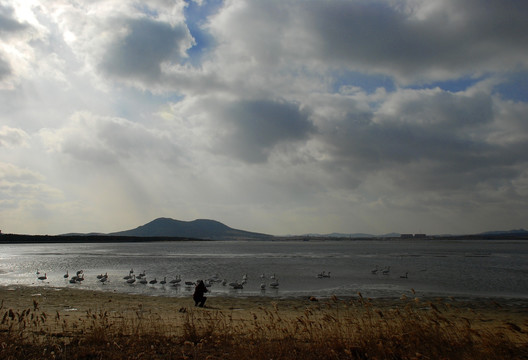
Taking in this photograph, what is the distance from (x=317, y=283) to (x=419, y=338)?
24.0 meters

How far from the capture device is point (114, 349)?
7730 millimetres

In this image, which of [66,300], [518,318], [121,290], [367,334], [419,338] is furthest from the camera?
[121,290]

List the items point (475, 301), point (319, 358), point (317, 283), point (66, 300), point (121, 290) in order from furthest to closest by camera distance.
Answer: point (317, 283) < point (121, 290) < point (475, 301) < point (66, 300) < point (319, 358)

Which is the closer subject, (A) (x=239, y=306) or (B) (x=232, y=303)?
(A) (x=239, y=306)

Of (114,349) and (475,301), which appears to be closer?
(114,349)

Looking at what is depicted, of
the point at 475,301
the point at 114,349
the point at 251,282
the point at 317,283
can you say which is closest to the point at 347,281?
the point at 317,283

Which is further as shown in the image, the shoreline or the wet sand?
the shoreline

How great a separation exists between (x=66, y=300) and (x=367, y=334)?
17.9m

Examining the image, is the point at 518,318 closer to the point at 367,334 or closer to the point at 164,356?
the point at 367,334

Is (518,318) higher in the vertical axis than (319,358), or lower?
lower

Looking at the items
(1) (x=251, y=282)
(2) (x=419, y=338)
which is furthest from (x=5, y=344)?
(1) (x=251, y=282)

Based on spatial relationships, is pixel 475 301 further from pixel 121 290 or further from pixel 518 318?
pixel 121 290

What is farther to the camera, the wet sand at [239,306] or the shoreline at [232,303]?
the shoreline at [232,303]

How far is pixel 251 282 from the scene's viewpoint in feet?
106
